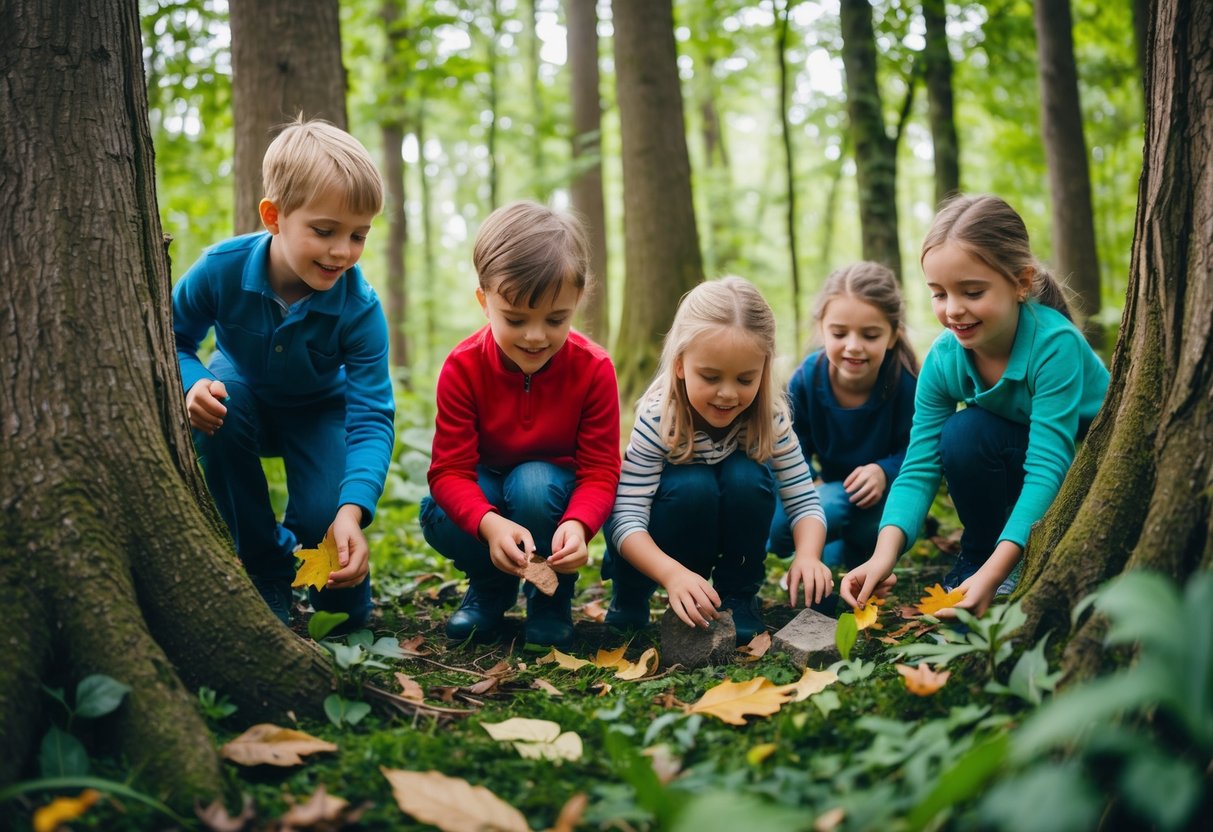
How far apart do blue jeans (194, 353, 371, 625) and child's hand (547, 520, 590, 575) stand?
0.74 metres

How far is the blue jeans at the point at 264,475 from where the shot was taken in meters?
2.86

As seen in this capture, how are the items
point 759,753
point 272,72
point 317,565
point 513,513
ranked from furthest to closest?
1. point 272,72
2. point 513,513
3. point 317,565
4. point 759,753

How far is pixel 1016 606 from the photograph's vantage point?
1.83 meters

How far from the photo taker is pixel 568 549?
2480 millimetres

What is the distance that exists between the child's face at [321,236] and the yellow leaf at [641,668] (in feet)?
4.51

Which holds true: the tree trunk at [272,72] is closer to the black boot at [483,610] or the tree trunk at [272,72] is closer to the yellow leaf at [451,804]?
the black boot at [483,610]

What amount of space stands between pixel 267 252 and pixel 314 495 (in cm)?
79

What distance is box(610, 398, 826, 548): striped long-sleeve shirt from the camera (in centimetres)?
282

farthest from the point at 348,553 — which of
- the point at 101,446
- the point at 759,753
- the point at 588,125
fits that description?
the point at 588,125

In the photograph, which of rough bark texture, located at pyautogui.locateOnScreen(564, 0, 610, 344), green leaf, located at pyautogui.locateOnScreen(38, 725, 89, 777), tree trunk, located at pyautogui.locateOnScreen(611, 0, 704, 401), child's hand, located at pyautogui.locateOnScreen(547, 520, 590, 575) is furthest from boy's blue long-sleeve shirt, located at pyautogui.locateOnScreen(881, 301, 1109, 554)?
rough bark texture, located at pyautogui.locateOnScreen(564, 0, 610, 344)

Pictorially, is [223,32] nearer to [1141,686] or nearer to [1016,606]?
[1016,606]

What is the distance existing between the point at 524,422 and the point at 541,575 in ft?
1.90

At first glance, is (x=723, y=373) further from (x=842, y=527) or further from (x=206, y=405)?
(x=206, y=405)

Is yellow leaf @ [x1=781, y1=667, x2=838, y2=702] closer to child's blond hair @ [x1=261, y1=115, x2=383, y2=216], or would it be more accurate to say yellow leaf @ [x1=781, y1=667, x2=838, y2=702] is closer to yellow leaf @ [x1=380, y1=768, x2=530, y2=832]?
yellow leaf @ [x1=380, y1=768, x2=530, y2=832]
